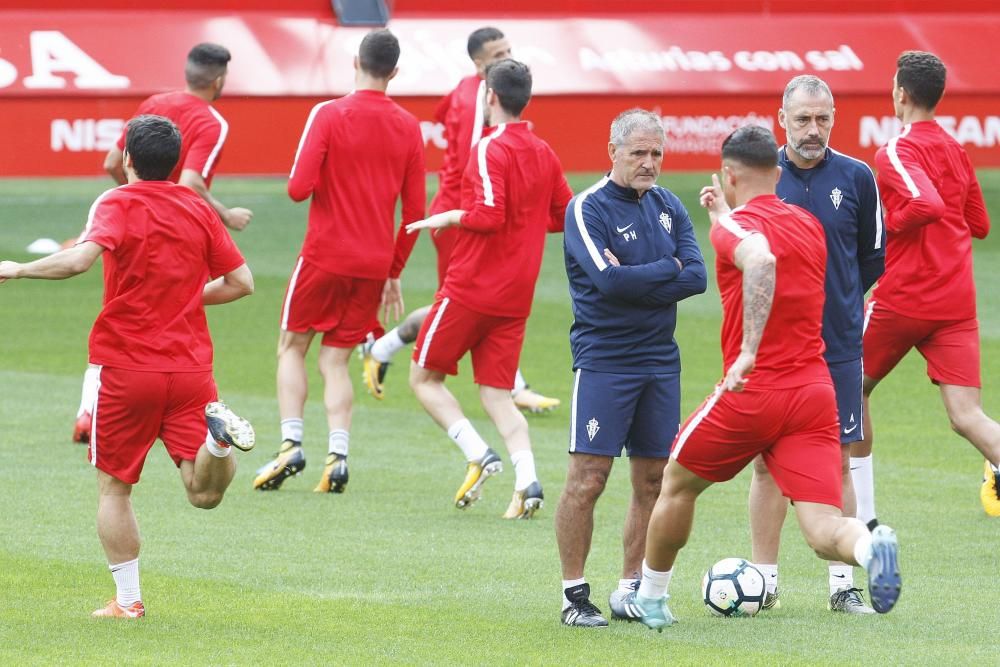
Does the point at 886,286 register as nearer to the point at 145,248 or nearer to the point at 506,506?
the point at 506,506

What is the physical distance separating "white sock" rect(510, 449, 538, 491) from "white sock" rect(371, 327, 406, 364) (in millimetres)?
3661

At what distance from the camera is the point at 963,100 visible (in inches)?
886

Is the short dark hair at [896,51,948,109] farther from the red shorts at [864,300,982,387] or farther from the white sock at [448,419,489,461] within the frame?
the white sock at [448,419,489,461]

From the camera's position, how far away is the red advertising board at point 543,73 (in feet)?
64.4

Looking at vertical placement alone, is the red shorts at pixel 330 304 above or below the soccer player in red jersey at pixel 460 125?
below

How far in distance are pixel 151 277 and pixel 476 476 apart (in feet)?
10.3

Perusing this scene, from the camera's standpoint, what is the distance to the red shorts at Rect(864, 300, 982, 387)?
30.3 ft

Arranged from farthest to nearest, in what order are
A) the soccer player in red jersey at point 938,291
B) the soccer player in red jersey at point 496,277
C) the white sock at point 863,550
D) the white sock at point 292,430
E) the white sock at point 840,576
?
1. the white sock at point 292,430
2. the soccer player in red jersey at point 496,277
3. the soccer player in red jersey at point 938,291
4. the white sock at point 840,576
5. the white sock at point 863,550

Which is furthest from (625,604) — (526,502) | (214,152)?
(214,152)

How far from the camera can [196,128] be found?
1088 centimetres

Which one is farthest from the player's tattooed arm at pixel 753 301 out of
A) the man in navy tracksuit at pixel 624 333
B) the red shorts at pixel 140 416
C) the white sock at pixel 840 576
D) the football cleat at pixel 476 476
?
the football cleat at pixel 476 476

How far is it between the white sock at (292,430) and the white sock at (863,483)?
327cm

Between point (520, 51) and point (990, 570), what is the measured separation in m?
13.8

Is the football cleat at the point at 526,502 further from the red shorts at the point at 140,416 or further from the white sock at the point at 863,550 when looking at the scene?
the white sock at the point at 863,550
